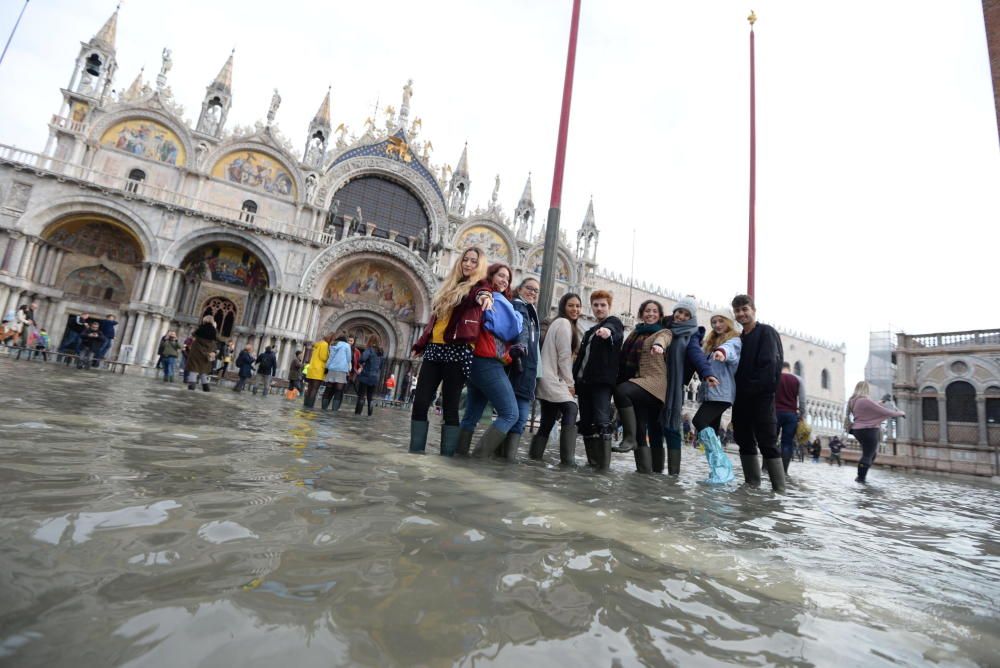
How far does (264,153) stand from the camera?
66.9 ft

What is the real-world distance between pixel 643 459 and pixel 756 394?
1105 mm

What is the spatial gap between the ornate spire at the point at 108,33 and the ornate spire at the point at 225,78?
12.8 feet

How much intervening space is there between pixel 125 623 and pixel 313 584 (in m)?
0.34

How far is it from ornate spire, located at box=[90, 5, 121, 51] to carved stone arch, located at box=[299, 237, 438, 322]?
40.5ft

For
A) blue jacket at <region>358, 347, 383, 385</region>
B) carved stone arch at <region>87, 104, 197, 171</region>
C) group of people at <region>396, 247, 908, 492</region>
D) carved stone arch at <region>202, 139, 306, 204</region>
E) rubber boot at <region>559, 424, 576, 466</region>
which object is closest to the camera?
group of people at <region>396, 247, 908, 492</region>

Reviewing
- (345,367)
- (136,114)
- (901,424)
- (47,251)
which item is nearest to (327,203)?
(136,114)

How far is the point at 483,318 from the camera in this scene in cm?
340

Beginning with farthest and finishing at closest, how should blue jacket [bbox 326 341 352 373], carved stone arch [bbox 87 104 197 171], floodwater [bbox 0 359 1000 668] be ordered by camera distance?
carved stone arch [bbox 87 104 197 171]
blue jacket [bbox 326 341 352 373]
floodwater [bbox 0 359 1000 668]

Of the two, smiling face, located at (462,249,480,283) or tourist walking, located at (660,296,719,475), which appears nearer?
smiling face, located at (462,249,480,283)

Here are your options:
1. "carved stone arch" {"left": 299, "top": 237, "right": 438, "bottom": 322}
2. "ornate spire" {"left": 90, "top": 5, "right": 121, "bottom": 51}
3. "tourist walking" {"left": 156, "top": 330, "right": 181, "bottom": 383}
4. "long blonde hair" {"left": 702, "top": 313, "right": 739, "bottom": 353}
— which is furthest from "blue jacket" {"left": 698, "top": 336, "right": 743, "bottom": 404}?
"ornate spire" {"left": 90, "top": 5, "right": 121, "bottom": 51}

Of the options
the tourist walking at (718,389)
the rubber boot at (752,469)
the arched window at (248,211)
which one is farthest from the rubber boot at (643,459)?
the arched window at (248,211)

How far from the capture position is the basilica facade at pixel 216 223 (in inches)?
660

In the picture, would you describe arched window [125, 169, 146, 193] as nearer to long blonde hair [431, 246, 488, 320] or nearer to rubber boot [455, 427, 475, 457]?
long blonde hair [431, 246, 488, 320]

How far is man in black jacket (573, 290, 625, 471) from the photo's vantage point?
163 inches
